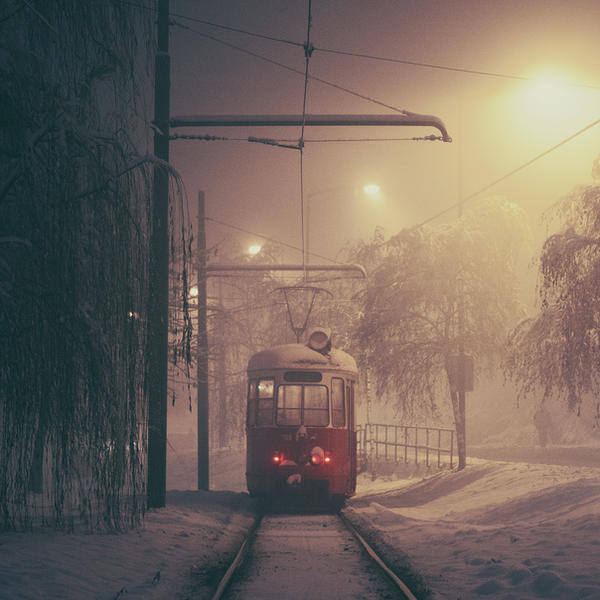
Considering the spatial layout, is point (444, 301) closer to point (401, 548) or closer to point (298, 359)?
point (298, 359)

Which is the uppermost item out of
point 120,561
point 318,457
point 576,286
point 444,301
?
point 444,301

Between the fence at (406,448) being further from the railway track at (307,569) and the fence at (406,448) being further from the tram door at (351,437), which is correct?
the railway track at (307,569)

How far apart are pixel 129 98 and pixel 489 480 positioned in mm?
13687

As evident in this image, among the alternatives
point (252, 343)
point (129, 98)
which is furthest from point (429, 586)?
point (252, 343)

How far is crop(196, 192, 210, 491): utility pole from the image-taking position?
22.3 m

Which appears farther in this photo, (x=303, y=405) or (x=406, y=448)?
(x=406, y=448)

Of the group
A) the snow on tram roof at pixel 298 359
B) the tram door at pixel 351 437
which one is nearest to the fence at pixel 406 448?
the tram door at pixel 351 437

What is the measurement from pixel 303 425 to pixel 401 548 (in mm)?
4801

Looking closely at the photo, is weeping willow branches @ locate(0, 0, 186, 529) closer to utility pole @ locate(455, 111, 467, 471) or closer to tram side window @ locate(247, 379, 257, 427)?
tram side window @ locate(247, 379, 257, 427)

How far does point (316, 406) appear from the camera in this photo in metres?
15.2

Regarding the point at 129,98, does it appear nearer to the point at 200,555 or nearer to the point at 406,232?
the point at 200,555

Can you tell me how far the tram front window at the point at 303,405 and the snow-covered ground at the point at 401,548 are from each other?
6.01 feet

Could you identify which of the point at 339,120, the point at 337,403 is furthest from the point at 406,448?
the point at 339,120

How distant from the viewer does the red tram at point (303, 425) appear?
14844mm
